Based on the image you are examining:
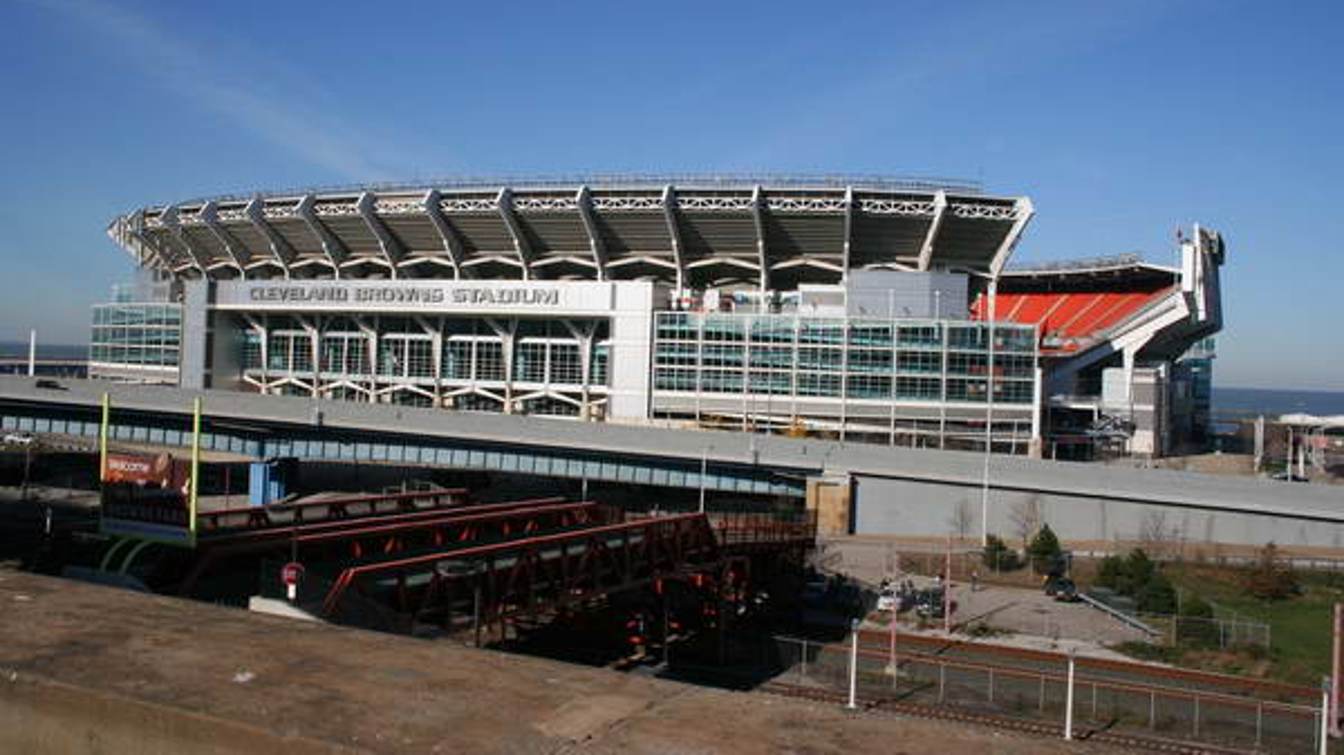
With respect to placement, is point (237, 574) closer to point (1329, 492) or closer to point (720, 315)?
point (1329, 492)

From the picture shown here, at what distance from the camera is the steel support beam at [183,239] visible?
308 feet

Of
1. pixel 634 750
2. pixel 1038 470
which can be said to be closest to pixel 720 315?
pixel 1038 470

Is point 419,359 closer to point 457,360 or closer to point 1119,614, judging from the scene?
point 457,360

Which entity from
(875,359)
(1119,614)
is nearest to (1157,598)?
(1119,614)

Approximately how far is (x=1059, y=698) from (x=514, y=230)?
191 ft

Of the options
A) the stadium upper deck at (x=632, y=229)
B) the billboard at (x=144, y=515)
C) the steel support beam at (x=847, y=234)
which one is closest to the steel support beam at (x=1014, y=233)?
the stadium upper deck at (x=632, y=229)

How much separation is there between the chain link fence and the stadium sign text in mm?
48859

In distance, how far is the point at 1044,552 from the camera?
1799 inches

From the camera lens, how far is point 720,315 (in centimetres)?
7112

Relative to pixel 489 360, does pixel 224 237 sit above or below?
above

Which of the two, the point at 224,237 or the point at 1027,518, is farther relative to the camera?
the point at 224,237

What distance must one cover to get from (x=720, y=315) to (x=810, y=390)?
7712 millimetres

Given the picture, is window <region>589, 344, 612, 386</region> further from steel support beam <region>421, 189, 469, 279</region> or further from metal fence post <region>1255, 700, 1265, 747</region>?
metal fence post <region>1255, 700, 1265, 747</region>

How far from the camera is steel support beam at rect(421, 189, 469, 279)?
78.3 m
